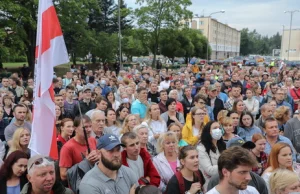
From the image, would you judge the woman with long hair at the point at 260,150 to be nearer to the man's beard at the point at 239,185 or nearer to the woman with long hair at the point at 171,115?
the man's beard at the point at 239,185

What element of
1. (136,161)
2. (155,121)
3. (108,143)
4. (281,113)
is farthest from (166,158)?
(281,113)

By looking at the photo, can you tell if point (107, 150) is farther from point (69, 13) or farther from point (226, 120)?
point (69, 13)

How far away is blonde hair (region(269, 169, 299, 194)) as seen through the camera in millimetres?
3285

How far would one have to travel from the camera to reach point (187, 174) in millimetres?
3855

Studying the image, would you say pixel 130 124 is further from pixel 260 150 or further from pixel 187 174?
pixel 260 150

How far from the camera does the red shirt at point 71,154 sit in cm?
403

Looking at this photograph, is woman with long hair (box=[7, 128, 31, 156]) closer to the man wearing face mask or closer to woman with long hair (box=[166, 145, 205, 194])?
woman with long hair (box=[166, 145, 205, 194])

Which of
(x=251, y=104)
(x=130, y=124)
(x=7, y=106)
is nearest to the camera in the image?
(x=130, y=124)

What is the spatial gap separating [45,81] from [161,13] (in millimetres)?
34749

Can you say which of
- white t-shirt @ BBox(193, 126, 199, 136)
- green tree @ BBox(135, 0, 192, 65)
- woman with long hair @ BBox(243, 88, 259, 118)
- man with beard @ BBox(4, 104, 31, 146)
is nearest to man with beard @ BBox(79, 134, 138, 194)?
white t-shirt @ BBox(193, 126, 199, 136)

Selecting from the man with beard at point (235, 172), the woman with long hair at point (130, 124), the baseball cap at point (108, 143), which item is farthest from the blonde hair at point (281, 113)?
the baseball cap at point (108, 143)

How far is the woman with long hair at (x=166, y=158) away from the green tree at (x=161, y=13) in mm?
33773

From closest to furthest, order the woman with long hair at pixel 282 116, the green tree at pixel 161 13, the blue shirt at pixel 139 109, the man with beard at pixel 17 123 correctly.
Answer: the man with beard at pixel 17 123
the woman with long hair at pixel 282 116
the blue shirt at pixel 139 109
the green tree at pixel 161 13

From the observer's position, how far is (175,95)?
8.25 meters
